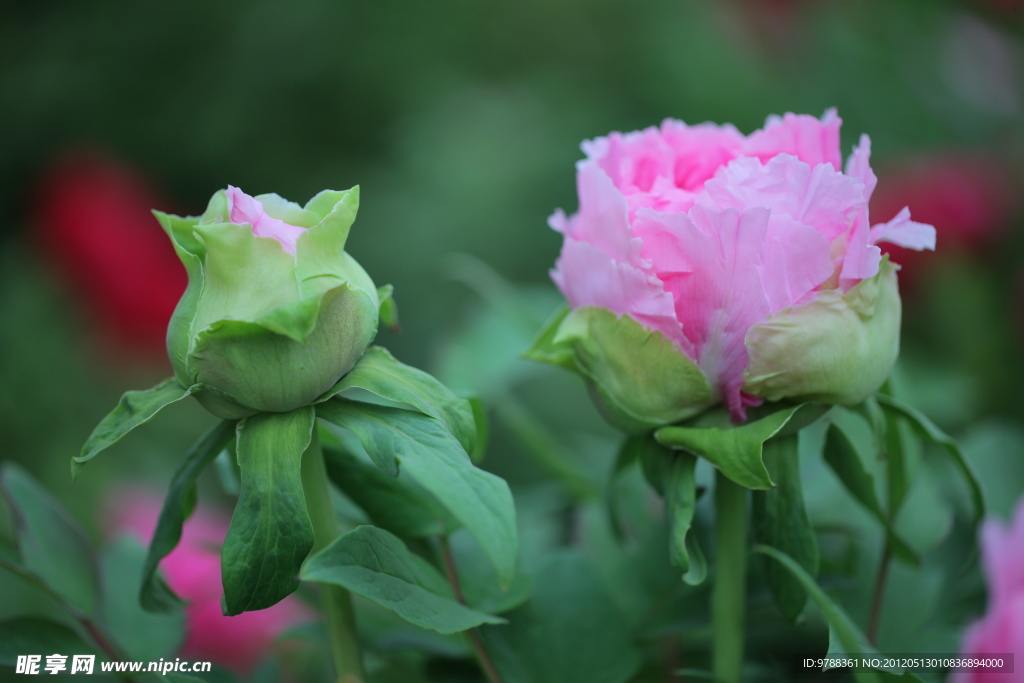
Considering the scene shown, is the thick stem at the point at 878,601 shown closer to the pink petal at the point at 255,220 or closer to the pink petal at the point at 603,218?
the pink petal at the point at 603,218

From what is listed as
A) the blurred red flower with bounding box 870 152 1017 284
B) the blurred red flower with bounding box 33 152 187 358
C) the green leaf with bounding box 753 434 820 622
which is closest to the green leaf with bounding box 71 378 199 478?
the green leaf with bounding box 753 434 820 622

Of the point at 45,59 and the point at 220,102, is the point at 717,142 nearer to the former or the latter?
the point at 220,102

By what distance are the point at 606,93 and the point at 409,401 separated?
5.58ft

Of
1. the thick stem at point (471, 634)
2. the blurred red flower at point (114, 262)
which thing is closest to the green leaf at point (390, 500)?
the thick stem at point (471, 634)

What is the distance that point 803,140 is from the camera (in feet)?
1.17

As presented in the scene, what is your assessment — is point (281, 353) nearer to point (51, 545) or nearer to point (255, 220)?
point (255, 220)

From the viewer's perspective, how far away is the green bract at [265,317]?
29 cm

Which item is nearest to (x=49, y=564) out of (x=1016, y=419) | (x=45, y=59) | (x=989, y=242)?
(x=1016, y=419)

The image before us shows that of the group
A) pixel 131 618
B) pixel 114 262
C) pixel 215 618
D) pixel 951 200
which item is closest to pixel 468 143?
pixel 114 262

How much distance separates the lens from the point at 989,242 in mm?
977

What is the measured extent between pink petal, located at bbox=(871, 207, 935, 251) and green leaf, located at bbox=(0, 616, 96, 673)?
1.32ft

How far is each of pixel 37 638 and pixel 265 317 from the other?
0.76 feet

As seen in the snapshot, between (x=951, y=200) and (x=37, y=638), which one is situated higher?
(x=951, y=200)

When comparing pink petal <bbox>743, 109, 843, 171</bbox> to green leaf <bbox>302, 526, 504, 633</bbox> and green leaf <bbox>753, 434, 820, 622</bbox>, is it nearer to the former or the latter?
green leaf <bbox>753, 434, 820, 622</bbox>
